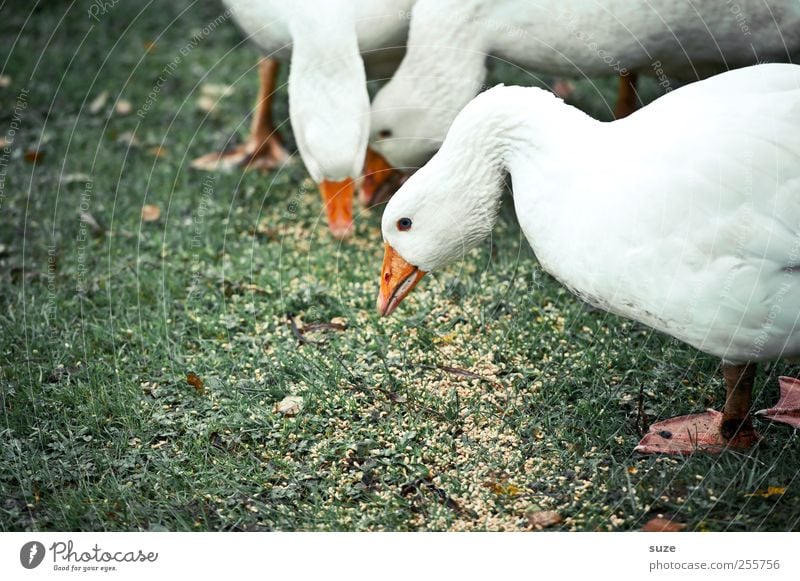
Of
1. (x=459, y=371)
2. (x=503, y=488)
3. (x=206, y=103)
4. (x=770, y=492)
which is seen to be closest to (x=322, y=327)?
(x=459, y=371)

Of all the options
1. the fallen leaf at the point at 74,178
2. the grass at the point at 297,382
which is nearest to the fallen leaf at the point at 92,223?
the grass at the point at 297,382

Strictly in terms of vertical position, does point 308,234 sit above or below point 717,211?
below

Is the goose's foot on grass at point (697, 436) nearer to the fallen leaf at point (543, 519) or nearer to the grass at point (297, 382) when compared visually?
the grass at point (297, 382)

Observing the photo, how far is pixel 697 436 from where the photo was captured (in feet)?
8.95

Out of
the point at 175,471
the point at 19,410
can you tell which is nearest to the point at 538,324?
the point at 175,471

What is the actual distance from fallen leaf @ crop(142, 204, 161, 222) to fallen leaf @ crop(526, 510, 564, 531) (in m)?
2.49

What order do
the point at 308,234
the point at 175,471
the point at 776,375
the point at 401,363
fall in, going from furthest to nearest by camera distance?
the point at 308,234, the point at 401,363, the point at 776,375, the point at 175,471

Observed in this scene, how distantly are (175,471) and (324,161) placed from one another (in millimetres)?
1371

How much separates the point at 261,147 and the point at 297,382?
1939mm

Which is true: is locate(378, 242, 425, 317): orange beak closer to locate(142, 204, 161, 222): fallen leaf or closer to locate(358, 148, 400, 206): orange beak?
locate(358, 148, 400, 206): orange beak

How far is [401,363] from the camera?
3205mm

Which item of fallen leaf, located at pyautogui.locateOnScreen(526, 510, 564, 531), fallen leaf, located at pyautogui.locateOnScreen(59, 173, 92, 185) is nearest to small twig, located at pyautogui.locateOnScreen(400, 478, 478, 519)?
fallen leaf, located at pyautogui.locateOnScreen(526, 510, 564, 531)
